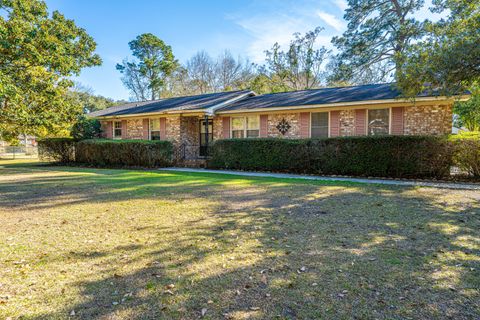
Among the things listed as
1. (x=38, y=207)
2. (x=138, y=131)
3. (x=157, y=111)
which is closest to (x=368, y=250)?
(x=38, y=207)

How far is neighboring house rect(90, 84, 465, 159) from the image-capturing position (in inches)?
475

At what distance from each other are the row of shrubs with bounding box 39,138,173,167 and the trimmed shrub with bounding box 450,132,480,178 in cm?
1168

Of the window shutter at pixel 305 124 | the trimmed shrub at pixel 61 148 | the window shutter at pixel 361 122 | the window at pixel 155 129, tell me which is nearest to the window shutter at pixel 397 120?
the window shutter at pixel 361 122

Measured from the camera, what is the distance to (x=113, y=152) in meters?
15.4

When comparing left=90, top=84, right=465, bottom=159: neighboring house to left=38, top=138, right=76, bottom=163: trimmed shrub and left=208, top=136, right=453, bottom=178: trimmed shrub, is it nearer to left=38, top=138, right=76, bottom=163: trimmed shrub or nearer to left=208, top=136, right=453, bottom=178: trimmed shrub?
left=208, top=136, right=453, bottom=178: trimmed shrub

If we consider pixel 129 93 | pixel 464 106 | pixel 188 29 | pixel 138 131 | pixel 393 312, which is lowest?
pixel 393 312

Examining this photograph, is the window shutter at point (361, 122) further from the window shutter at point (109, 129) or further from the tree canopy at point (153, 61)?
the tree canopy at point (153, 61)

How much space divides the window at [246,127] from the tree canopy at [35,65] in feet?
27.5

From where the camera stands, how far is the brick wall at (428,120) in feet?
38.4

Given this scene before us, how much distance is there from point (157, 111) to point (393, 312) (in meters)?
16.3

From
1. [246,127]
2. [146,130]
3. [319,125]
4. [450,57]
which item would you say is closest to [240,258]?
[450,57]

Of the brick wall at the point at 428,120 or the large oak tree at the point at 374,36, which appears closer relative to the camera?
the brick wall at the point at 428,120

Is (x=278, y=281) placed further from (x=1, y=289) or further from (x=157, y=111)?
(x=157, y=111)

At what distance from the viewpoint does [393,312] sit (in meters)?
2.45
